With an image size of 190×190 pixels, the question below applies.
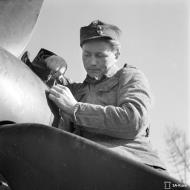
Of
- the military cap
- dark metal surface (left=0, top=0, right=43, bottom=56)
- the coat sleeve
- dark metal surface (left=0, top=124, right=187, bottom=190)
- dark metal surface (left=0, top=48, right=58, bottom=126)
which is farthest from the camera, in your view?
the military cap

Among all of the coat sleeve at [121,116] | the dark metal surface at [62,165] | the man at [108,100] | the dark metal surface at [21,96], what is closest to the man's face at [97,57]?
the man at [108,100]

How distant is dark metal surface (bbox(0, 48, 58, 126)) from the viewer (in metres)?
2.01

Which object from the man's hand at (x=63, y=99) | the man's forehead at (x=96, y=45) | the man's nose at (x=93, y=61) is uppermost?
the man's forehead at (x=96, y=45)

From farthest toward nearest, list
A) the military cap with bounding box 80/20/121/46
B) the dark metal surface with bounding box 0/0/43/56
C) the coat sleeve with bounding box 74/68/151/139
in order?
the military cap with bounding box 80/20/121/46 < the dark metal surface with bounding box 0/0/43/56 < the coat sleeve with bounding box 74/68/151/139

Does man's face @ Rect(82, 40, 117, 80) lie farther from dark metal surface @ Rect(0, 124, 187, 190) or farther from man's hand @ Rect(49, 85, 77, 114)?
dark metal surface @ Rect(0, 124, 187, 190)

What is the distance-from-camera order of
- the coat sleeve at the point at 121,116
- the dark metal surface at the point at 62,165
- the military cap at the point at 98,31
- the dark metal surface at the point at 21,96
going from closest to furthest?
the dark metal surface at the point at 62,165 → the dark metal surface at the point at 21,96 → the coat sleeve at the point at 121,116 → the military cap at the point at 98,31

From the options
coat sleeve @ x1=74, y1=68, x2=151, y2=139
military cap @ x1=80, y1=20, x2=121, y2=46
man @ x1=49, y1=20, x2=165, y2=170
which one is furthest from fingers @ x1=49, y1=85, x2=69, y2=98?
military cap @ x1=80, y1=20, x2=121, y2=46

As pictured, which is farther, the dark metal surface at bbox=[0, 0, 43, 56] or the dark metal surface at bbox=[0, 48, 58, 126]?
the dark metal surface at bbox=[0, 0, 43, 56]

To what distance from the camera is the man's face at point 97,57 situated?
249 cm

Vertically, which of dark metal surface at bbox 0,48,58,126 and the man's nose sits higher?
the man's nose

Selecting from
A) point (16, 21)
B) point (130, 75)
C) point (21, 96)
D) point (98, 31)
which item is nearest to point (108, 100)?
point (130, 75)

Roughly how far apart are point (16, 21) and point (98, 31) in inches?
17.6

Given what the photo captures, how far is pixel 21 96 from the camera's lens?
6.78 ft

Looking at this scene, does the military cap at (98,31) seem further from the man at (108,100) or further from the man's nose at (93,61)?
the man's nose at (93,61)
